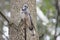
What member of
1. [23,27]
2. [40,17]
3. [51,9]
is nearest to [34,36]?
[23,27]

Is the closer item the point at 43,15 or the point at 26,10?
the point at 26,10

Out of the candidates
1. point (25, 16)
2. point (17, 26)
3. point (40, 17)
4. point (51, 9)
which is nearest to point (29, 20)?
point (25, 16)

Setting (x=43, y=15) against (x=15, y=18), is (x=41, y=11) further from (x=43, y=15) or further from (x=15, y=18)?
(x=15, y=18)

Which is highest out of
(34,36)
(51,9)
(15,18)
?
(15,18)

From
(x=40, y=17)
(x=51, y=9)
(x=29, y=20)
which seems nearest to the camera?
(x=29, y=20)

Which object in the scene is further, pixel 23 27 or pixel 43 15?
pixel 43 15

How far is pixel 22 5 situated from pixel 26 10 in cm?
14

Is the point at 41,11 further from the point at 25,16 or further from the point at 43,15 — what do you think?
the point at 25,16

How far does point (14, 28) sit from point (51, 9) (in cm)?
474

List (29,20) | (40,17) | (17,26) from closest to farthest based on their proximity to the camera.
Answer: (29,20) < (17,26) < (40,17)

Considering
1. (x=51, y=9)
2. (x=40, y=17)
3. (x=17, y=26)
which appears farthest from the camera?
(x=51, y=9)

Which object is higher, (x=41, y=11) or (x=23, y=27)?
(x=23, y=27)

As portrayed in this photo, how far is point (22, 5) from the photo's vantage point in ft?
7.26

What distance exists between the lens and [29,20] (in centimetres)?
201
